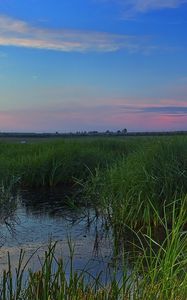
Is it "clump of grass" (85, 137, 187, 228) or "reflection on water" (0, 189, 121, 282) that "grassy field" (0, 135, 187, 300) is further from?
"reflection on water" (0, 189, 121, 282)

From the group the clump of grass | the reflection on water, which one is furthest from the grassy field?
the reflection on water

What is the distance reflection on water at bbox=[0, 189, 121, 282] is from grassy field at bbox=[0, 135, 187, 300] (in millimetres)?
285

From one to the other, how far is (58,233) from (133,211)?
1333mm

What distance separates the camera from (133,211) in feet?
28.2

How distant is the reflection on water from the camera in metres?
6.98

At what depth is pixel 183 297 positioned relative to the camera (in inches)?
159

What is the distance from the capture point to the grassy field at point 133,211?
4.08m

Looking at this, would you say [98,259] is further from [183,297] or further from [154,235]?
[183,297]

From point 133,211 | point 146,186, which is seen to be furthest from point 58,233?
point 146,186

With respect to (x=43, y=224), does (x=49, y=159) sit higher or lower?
higher

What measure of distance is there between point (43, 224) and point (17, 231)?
88 cm

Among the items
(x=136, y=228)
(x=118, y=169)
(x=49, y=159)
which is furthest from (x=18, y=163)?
(x=136, y=228)

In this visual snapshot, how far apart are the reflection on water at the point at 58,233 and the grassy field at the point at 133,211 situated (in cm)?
28

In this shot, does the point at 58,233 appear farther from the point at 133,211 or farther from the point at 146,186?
the point at 146,186
